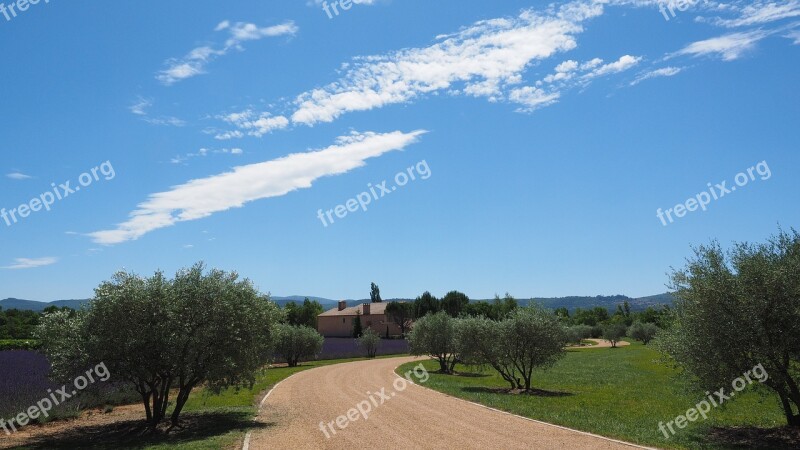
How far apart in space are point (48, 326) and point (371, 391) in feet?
56.4

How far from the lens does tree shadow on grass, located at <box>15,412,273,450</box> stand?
17.4m

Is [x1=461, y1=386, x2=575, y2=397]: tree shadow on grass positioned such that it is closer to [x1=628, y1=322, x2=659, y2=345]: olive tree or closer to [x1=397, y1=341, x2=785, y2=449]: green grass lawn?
[x1=397, y1=341, x2=785, y2=449]: green grass lawn

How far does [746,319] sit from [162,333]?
1985 cm

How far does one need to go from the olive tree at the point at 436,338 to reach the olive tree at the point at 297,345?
14960 mm

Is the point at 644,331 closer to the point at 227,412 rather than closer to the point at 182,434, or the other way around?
the point at 227,412

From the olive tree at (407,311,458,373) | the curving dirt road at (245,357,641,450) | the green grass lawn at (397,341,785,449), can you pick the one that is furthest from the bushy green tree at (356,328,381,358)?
the curving dirt road at (245,357,641,450)

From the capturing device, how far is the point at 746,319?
16047 millimetres

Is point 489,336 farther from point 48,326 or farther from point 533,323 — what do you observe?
point 48,326

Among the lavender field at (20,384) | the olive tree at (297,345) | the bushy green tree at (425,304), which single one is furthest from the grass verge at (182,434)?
the bushy green tree at (425,304)

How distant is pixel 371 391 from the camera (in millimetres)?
30406

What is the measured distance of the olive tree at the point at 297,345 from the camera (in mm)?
58219

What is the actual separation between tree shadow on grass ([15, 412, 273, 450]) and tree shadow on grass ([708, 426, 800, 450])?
16.3m

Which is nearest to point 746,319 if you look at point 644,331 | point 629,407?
point 629,407

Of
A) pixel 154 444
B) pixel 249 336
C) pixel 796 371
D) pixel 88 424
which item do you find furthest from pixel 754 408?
pixel 88 424
